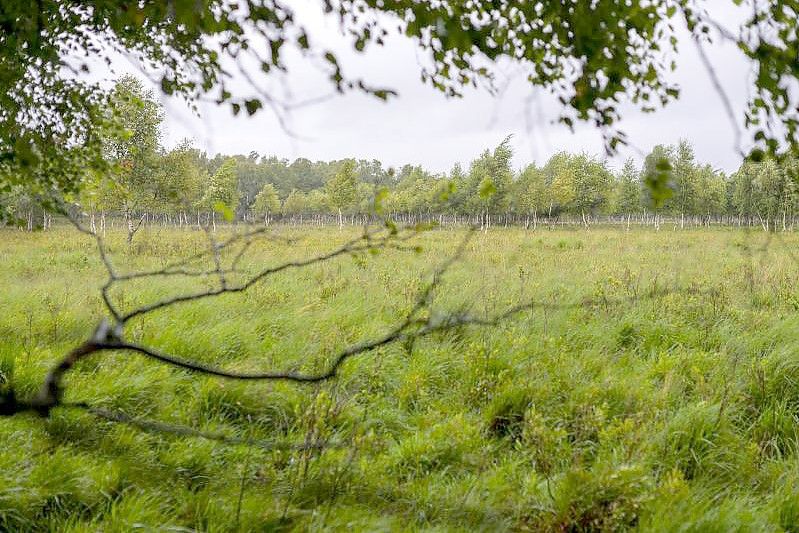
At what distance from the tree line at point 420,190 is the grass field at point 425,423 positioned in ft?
1.52

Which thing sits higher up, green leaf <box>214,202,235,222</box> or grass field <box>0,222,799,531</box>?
green leaf <box>214,202,235,222</box>

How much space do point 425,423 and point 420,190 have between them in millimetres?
1901

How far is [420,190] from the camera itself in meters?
2.73

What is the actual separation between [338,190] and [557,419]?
166ft

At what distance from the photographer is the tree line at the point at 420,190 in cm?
175

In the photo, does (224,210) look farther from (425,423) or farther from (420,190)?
(425,423)

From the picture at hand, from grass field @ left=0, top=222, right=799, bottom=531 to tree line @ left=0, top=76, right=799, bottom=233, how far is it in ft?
1.52

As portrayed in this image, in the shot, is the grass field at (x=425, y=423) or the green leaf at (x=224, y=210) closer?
the green leaf at (x=224, y=210)

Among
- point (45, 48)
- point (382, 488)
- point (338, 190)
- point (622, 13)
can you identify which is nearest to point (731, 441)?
point (382, 488)

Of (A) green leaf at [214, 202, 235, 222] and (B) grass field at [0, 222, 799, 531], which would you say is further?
(B) grass field at [0, 222, 799, 531]

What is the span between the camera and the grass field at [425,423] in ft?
8.86

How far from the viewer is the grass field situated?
270 cm

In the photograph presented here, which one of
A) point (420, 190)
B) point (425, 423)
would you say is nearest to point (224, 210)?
point (420, 190)

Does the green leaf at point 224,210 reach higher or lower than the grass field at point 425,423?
higher
